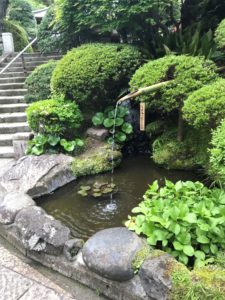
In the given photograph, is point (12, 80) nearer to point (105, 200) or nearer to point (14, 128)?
point (14, 128)

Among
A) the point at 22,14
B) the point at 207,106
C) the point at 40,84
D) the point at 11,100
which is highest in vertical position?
the point at 22,14

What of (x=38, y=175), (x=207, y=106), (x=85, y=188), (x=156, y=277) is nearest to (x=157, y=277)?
(x=156, y=277)

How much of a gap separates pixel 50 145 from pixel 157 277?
148 inches

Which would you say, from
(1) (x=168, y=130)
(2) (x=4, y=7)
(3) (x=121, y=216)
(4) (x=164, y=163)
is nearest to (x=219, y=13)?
(1) (x=168, y=130)

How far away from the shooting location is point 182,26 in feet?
25.4

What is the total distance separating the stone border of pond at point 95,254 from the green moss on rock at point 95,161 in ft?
4.88

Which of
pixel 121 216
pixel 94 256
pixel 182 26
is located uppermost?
pixel 182 26

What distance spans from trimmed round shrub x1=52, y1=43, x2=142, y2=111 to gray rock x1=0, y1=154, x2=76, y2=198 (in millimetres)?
1432

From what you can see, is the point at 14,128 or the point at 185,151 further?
the point at 14,128

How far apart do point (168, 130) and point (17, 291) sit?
13.7ft

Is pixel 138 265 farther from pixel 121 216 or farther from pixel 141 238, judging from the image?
pixel 121 216

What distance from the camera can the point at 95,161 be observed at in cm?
573

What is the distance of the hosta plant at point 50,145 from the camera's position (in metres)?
5.81

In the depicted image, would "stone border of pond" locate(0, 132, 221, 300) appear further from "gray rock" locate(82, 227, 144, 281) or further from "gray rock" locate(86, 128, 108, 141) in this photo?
"gray rock" locate(86, 128, 108, 141)
